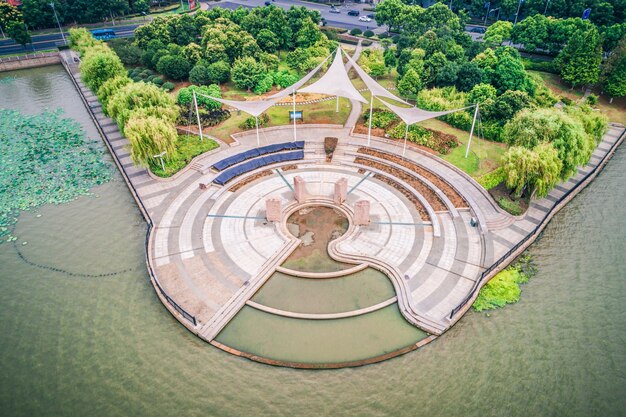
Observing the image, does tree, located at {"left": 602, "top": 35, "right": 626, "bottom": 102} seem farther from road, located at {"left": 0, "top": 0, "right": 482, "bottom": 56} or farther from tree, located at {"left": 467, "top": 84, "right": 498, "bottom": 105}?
road, located at {"left": 0, "top": 0, "right": 482, "bottom": 56}

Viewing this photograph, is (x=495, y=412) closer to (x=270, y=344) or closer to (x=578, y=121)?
(x=270, y=344)

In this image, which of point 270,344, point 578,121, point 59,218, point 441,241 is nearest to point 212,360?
point 270,344

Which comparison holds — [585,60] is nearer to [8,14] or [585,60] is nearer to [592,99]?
[592,99]

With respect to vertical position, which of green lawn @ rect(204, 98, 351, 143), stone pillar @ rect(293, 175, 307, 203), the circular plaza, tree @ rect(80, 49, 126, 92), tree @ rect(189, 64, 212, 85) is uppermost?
tree @ rect(80, 49, 126, 92)

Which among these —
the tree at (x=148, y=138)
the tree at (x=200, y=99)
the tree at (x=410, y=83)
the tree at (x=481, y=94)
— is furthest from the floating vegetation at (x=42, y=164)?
the tree at (x=481, y=94)

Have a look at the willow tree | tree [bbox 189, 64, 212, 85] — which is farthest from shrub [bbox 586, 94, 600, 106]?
the willow tree

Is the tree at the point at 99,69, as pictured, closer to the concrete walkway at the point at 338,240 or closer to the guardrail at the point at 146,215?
the guardrail at the point at 146,215
